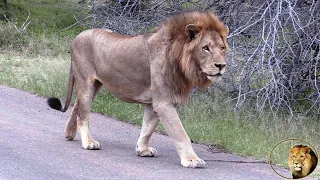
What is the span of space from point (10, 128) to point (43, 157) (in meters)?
1.66

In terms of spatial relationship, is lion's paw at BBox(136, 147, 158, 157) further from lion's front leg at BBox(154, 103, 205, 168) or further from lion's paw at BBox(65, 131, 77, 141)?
lion's paw at BBox(65, 131, 77, 141)

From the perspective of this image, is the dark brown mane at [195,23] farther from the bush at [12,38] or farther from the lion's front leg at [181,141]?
the bush at [12,38]

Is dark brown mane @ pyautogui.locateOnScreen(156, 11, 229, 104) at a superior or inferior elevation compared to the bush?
superior

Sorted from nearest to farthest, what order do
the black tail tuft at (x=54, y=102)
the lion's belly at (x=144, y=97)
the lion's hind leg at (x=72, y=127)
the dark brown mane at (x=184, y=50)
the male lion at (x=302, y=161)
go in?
the male lion at (x=302, y=161)
the dark brown mane at (x=184, y=50)
the lion's belly at (x=144, y=97)
the lion's hind leg at (x=72, y=127)
the black tail tuft at (x=54, y=102)

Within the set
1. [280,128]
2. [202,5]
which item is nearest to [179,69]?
[280,128]

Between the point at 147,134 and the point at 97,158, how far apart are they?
611 mm

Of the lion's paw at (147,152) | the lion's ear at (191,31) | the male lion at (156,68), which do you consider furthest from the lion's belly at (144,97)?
the lion's ear at (191,31)

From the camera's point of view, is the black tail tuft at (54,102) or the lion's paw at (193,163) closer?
the lion's paw at (193,163)

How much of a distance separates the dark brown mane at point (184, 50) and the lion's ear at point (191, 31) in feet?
0.11

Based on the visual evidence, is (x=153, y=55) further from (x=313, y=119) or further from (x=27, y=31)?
(x=27, y=31)

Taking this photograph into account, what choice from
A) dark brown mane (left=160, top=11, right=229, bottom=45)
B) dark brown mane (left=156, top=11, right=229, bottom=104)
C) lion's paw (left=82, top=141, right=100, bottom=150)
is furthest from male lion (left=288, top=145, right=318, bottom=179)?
lion's paw (left=82, top=141, right=100, bottom=150)

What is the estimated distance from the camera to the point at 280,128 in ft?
29.9

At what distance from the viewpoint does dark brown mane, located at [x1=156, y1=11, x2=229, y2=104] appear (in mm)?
7027

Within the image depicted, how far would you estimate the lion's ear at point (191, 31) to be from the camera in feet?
22.9
